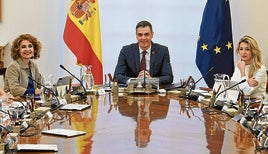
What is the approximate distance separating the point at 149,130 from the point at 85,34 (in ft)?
10.3

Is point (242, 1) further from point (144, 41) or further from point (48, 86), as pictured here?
point (48, 86)

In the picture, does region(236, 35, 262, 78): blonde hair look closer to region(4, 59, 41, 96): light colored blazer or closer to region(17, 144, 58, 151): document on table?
region(4, 59, 41, 96): light colored blazer

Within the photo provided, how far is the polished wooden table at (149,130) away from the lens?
196 centimetres

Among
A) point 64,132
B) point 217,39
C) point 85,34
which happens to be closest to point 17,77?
point 85,34

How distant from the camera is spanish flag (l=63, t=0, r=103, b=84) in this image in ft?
17.1

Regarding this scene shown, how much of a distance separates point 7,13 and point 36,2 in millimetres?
379

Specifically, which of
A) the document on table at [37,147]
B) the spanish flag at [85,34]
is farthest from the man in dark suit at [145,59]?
the document on table at [37,147]

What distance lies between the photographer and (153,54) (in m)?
4.71

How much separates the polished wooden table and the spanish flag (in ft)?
6.48

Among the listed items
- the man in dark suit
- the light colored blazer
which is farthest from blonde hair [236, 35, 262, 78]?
the light colored blazer

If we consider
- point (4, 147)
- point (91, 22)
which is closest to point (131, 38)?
point (91, 22)

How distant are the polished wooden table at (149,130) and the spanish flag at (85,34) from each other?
6.48ft

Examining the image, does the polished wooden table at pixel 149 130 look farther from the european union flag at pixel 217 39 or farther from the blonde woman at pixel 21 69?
the european union flag at pixel 217 39

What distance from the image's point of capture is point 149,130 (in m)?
2.33
